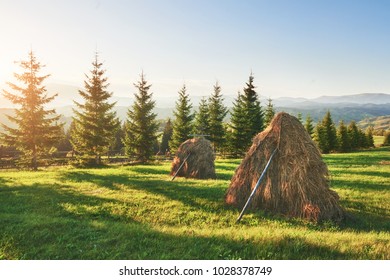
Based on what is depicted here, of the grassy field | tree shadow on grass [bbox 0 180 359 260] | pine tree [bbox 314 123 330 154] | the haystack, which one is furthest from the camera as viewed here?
pine tree [bbox 314 123 330 154]

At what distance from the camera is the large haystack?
9133mm

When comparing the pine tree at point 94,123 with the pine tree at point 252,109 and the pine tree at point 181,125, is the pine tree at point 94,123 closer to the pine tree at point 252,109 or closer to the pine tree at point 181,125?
the pine tree at point 181,125

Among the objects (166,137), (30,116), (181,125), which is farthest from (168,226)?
(166,137)

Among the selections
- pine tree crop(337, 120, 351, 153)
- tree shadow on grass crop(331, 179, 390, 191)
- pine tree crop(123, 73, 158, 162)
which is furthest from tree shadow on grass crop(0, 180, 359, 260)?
pine tree crop(337, 120, 351, 153)

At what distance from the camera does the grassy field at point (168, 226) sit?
5.61 metres

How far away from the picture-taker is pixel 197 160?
18.8m

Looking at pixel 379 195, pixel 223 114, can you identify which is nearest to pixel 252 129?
pixel 223 114

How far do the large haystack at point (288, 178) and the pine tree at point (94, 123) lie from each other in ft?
78.2

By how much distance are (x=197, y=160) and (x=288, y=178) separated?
9.83m

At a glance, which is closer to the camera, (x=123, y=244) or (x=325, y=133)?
(x=123, y=244)

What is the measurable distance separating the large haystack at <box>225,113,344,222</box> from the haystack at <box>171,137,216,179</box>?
7.92 metres

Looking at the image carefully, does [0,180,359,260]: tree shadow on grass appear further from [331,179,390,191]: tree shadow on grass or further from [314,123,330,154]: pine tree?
[314,123,330,154]: pine tree

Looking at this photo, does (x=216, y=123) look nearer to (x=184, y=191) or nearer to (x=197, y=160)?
(x=197, y=160)

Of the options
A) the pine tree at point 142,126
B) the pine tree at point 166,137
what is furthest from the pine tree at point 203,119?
the pine tree at point 166,137
